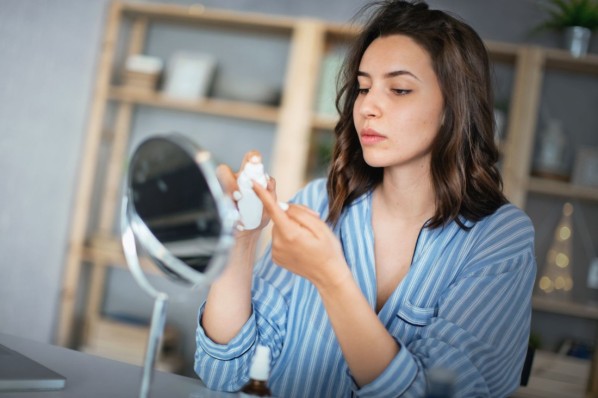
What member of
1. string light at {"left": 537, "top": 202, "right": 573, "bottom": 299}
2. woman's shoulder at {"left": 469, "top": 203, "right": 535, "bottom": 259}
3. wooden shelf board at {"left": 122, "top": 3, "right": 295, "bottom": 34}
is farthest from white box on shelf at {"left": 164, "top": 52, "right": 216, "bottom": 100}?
woman's shoulder at {"left": 469, "top": 203, "right": 535, "bottom": 259}

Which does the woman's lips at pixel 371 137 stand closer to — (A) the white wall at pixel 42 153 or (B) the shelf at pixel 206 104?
(B) the shelf at pixel 206 104

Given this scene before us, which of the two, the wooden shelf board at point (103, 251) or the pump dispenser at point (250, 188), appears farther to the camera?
the wooden shelf board at point (103, 251)

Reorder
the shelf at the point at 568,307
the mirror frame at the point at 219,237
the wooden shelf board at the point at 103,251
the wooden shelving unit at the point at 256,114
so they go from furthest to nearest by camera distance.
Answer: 1. the wooden shelf board at the point at 103,251
2. the wooden shelving unit at the point at 256,114
3. the shelf at the point at 568,307
4. the mirror frame at the point at 219,237

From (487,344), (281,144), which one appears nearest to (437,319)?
(487,344)

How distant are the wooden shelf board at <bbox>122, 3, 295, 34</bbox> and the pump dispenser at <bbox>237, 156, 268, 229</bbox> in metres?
2.39

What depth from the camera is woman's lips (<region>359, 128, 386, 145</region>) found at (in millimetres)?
1449

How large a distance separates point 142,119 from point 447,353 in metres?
3.01

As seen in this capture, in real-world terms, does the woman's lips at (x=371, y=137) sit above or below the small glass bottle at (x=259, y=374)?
above

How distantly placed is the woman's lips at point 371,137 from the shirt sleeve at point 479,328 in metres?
0.29

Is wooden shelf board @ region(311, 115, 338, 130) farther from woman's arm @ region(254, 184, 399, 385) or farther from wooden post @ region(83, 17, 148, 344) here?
woman's arm @ region(254, 184, 399, 385)

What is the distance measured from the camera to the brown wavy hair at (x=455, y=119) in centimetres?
149

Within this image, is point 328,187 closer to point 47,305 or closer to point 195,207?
point 195,207

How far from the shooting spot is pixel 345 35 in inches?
128

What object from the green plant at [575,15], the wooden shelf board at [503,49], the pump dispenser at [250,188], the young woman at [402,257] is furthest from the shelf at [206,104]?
the pump dispenser at [250,188]
